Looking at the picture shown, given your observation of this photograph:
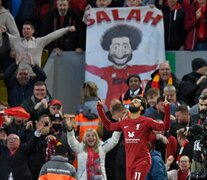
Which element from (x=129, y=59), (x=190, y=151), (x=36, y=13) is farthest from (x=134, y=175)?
(x=36, y=13)

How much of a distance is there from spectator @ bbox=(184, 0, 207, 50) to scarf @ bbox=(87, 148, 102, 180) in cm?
475

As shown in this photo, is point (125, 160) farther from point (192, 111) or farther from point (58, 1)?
point (58, 1)

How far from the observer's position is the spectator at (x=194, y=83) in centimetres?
2452

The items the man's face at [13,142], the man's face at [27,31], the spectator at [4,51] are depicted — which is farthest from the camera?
the spectator at [4,51]

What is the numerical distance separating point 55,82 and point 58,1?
6.04 ft

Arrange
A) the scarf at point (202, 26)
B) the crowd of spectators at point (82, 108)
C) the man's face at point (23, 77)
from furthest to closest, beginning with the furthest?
the scarf at point (202, 26)
the man's face at point (23, 77)
the crowd of spectators at point (82, 108)

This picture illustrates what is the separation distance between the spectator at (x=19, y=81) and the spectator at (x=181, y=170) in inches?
184

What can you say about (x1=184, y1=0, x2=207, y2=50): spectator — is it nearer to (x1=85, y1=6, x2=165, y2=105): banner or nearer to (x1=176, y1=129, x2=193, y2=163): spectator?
(x1=85, y1=6, x2=165, y2=105): banner

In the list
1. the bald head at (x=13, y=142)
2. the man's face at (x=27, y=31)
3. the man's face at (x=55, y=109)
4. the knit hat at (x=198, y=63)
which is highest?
the man's face at (x=27, y=31)

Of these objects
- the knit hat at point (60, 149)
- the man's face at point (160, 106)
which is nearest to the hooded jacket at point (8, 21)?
the man's face at point (160, 106)

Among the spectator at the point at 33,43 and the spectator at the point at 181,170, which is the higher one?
the spectator at the point at 33,43

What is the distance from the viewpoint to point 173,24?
87.0 feet

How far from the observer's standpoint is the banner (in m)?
26.5

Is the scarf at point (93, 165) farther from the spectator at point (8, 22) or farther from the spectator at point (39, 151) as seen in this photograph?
the spectator at point (8, 22)
